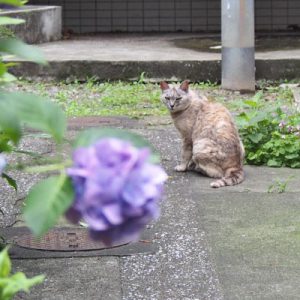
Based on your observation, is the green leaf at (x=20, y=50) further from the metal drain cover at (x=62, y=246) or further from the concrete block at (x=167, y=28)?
the concrete block at (x=167, y=28)

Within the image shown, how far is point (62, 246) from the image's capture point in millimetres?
4434

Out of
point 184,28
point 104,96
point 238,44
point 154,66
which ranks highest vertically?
point 184,28

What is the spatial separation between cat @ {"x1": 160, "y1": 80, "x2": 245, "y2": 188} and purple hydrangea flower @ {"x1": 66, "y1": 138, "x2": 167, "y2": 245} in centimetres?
453

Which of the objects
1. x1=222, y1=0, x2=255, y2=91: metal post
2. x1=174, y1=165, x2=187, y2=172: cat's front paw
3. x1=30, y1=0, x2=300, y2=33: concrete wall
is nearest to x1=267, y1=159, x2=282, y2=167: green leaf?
x1=174, y1=165, x2=187, y2=172: cat's front paw

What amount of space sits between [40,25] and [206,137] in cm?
629

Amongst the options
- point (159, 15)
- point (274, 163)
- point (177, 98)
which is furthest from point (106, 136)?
point (159, 15)

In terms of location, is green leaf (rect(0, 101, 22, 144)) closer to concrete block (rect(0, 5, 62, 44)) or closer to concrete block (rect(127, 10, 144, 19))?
concrete block (rect(0, 5, 62, 44))

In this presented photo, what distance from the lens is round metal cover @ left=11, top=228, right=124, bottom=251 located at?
14.5 ft

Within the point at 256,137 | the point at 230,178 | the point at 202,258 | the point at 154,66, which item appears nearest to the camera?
the point at 202,258

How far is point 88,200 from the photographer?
1.15 metres

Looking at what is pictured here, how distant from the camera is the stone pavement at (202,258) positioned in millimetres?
3803

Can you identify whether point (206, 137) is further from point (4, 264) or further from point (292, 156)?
point (4, 264)

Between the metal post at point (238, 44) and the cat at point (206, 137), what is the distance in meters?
2.92

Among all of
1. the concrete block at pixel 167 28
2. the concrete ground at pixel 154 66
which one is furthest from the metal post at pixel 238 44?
the concrete block at pixel 167 28
